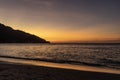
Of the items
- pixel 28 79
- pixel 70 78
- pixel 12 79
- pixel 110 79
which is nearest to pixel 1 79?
pixel 12 79

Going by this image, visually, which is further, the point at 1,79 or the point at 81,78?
the point at 81,78

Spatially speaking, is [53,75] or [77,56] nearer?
[53,75]

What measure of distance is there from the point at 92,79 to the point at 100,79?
541 millimetres

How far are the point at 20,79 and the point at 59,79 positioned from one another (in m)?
2.54

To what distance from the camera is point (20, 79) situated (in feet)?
45.6

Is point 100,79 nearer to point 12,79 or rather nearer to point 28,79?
point 28,79

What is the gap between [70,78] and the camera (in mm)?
14820

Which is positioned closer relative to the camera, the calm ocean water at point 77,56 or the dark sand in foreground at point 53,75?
the dark sand in foreground at point 53,75

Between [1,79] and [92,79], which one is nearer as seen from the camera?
[1,79]

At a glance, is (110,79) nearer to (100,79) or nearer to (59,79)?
(100,79)

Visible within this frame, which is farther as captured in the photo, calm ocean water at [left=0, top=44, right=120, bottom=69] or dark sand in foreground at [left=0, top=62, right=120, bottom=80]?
calm ocean water at [left=0, top=44, right=120, bottom=69]

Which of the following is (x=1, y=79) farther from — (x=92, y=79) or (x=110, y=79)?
(x=110, y=79)

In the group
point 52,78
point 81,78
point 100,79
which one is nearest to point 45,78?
point 52,78

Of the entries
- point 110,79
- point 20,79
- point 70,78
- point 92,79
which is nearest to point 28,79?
point 20,79
